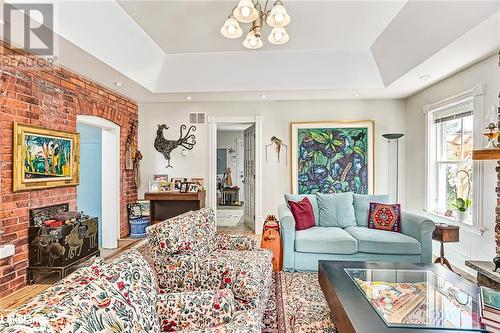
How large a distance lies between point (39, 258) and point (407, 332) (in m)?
3.50

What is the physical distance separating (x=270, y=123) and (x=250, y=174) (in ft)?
3.97

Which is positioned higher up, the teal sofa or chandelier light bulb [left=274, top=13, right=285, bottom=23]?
chandelier light bulb [left=274, top=13, right=285, bottom=23]

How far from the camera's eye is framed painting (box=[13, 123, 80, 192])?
10.1 feet

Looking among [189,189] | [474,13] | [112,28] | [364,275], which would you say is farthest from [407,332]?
[189,189]

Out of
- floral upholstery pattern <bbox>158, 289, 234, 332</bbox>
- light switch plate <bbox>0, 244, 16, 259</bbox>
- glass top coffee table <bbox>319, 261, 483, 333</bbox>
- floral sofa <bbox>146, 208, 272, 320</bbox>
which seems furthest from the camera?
light switch plate <bbox>0, 244, 16, 259</bbox>

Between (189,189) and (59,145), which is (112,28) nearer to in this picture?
(59,145)

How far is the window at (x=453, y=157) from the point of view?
143 inches

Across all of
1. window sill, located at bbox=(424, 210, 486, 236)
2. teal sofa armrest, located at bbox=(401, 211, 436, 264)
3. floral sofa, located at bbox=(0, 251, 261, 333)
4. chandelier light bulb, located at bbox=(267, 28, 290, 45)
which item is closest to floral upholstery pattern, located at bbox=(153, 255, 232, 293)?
floral sofa, located at bbox=(0, 251, 261, 333)

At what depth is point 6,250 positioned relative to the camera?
2889 mm

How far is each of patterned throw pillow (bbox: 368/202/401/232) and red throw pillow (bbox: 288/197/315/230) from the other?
0.79 meters

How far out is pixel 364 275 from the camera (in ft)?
7.97

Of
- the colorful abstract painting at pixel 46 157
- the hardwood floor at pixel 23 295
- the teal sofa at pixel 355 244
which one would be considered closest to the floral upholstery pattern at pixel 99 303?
the hardwood floor at pixel 23 295

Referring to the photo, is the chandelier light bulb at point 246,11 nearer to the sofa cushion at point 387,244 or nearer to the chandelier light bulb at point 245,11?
the chandelier light bulb at point 245,11

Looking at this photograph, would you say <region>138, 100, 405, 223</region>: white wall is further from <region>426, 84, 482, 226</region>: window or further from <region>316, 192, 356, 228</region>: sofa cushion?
<region>316, 192, 356, 228</region>: sofa cushion
